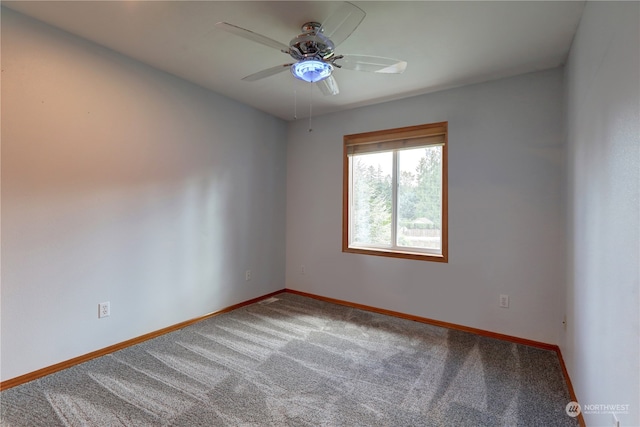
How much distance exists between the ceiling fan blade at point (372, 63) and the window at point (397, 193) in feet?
4.52

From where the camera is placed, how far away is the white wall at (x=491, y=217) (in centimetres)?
245

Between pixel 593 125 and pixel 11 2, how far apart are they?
342cm

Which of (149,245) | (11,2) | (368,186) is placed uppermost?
(11,2)

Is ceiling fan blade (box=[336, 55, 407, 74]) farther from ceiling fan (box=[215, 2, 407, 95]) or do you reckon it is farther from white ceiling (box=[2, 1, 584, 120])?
white ceiling (box=[2, 1, 584, 120])

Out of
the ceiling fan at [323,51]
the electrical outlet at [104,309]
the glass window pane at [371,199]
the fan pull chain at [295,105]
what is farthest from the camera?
the glass window pane at [371,199]

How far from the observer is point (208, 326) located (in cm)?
285

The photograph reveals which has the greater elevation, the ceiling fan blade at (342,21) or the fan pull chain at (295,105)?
the fan pull chain at (295,105)

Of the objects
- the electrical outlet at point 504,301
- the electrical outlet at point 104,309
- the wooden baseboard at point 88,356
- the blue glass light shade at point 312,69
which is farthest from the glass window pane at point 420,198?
the electrical outlet at point 104,309

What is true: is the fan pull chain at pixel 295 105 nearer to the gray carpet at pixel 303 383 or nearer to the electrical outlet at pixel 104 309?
the gray carpet at pixel 303 383

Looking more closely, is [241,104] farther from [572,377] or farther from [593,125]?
[572,377]

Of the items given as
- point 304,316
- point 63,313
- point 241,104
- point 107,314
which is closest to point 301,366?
point 304,316

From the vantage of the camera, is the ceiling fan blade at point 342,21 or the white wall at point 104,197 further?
the white wall at point 104,197

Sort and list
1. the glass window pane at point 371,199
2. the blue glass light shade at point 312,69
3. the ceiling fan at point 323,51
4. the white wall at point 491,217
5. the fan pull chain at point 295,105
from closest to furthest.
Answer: the ceiling fan at point 323,51 < the blue glass light shade at point 312,69 < the white wall at point 491,217 < the fan pull chain at point 295,105 < the glass window pane at point 371,199

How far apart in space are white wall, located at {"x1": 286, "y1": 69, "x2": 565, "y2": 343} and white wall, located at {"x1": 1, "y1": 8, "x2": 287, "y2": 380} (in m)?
1.52
